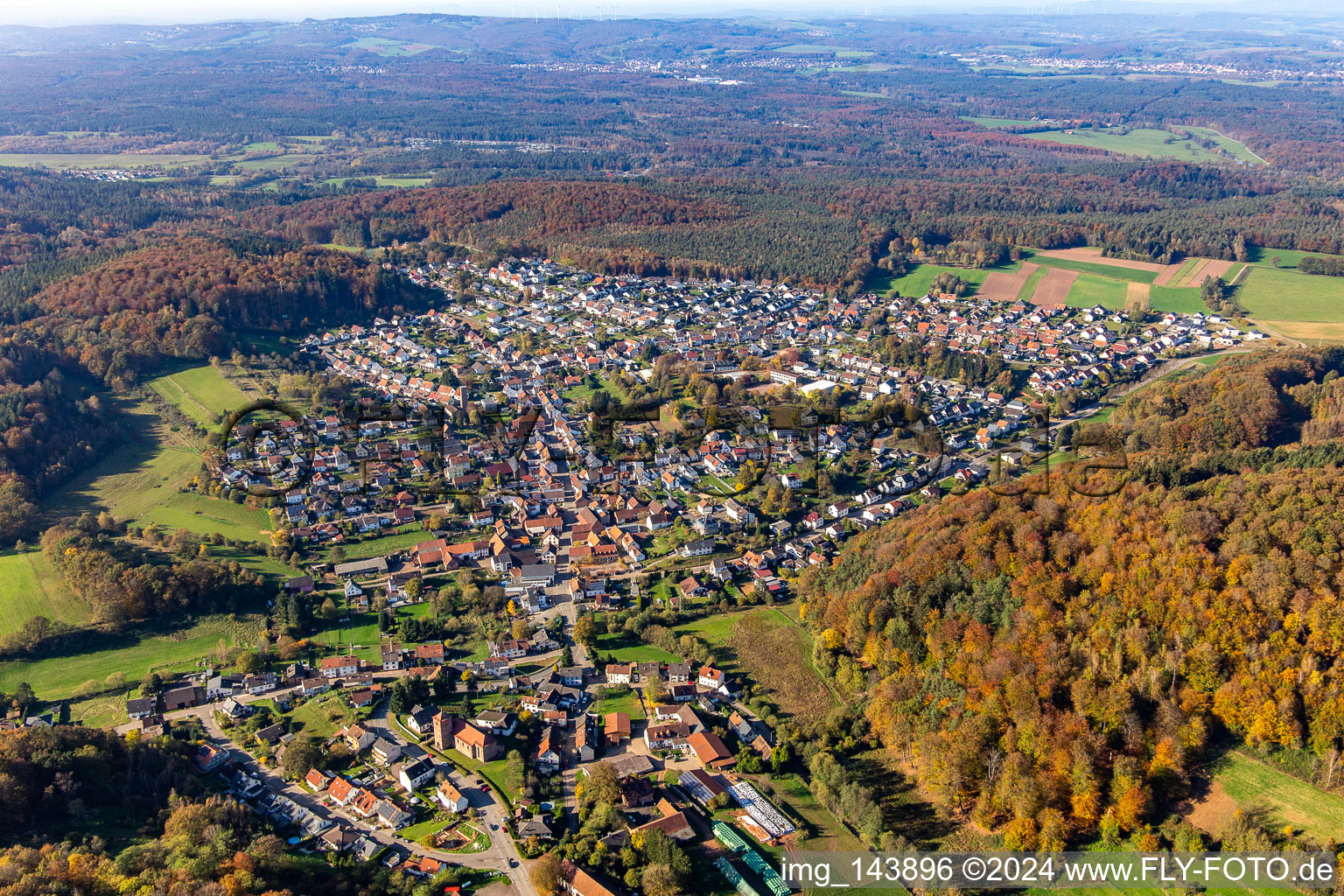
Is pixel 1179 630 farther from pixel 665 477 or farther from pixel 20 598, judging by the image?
pixel 20 598

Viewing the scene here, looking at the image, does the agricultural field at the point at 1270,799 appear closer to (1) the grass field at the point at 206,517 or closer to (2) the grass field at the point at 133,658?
(2) the grass field at the point at 133,658

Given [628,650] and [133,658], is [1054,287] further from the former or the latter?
[133,658]

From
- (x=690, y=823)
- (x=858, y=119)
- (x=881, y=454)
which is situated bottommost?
(x=690, y=823)

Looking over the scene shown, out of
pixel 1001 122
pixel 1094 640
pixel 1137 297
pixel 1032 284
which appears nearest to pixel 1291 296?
pixel 1137 297

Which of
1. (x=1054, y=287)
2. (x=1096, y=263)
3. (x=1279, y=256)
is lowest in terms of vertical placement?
(x=1054, y=287)

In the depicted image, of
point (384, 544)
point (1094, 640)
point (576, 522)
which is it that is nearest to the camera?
point (1094, 640)

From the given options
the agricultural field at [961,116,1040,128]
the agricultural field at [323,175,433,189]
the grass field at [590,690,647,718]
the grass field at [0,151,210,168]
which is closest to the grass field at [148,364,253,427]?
the grass field at [590,690,647,718]

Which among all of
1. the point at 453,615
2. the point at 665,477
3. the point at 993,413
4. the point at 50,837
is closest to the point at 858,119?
the point at 993,413
